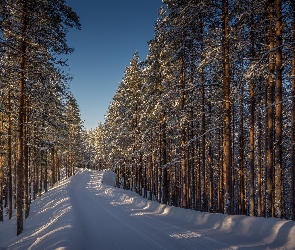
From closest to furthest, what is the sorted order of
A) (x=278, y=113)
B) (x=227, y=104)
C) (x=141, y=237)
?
(x=141, y=237)
(x=278, y=113)
(x=227, y=104)

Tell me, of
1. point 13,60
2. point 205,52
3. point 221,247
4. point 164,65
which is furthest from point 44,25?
point 221,247

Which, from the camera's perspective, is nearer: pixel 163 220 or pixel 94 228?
pixel 94 228

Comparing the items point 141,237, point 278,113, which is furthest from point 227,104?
point 141,237

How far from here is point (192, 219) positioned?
12383mm

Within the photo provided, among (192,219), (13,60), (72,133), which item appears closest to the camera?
(192,219)

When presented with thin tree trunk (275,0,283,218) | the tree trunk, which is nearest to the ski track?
the tree trunk

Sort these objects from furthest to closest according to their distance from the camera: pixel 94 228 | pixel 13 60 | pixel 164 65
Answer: pixel 164 65 < pixel 13 60 < pixel 94 228

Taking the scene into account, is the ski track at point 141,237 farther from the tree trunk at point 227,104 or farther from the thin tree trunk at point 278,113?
the thin tree trunk at point 278,113

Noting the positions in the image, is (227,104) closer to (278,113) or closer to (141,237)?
(278,113)

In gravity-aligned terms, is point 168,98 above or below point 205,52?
below

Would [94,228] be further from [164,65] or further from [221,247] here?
[164,65]

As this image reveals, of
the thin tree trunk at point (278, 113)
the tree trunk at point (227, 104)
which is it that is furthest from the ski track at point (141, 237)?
the thin tree trunk at point (278, 113)

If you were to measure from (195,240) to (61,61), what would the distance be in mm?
10749

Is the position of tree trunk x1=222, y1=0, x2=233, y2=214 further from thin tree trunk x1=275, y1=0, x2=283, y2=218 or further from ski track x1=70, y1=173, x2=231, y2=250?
ski track x1=70, y1=173, x2=231, y2=250
